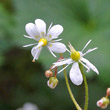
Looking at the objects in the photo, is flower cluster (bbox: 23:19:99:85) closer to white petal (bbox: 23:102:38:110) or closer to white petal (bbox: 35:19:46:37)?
white petal (bbox: 35:19:46:37)

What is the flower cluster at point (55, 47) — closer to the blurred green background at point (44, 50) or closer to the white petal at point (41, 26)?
the white petal at point (41, 26)

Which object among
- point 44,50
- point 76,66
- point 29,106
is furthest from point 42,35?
point 29,106

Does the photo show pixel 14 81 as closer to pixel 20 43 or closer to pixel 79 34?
pixel 20 43

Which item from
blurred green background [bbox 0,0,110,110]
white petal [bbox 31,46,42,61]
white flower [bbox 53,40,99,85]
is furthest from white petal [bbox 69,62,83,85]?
blurred green background [bbox 0,0,110,110]

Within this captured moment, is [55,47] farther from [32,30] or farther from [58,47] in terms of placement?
[32,30]

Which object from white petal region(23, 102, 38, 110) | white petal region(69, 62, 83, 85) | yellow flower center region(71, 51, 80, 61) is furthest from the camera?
white petal region(23, 102, 38, 110)

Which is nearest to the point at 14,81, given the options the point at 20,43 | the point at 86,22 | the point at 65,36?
the point at 20,43

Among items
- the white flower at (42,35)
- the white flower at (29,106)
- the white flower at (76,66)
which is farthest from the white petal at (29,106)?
the white flower at (76,66)
